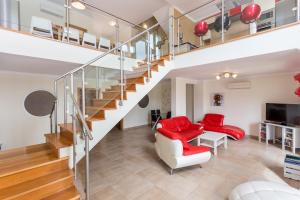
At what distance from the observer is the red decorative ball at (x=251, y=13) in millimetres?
2768

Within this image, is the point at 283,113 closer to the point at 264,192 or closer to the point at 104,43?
the point at 264,192

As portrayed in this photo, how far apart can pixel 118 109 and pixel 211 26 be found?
2878mm

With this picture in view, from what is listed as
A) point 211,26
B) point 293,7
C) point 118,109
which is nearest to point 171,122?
point 118,109

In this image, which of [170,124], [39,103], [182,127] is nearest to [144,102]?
[182,127]

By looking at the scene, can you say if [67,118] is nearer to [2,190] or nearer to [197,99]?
[2,190]

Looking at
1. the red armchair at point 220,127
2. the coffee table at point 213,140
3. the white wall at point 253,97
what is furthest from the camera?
the red armchair at point 220,127

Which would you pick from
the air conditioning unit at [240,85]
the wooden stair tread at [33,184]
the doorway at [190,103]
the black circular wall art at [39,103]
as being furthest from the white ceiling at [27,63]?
the air conditioning unit at [240,85]

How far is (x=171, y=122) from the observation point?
15.2 ft

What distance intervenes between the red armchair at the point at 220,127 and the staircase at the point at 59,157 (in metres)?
3.10

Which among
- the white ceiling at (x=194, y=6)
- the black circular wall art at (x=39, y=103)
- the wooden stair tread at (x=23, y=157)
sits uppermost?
the white ceiling at (x=194, y=6)

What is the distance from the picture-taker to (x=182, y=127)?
16.0 ft

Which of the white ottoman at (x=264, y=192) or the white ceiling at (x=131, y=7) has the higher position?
the white ceiling at (x=131, y=7)

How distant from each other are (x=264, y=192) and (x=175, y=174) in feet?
4.69

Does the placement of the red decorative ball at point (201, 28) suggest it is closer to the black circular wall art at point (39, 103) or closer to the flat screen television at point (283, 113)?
the flat screen television at point (283, 113)
